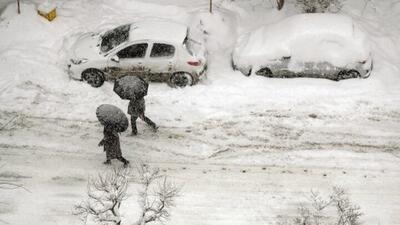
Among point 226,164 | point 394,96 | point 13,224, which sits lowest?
point 13,224

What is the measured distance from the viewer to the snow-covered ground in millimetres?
10820

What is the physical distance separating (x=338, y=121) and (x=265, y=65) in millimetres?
2494

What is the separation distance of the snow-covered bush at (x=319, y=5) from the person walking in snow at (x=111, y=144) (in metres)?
7.54

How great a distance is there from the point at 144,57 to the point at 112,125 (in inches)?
125

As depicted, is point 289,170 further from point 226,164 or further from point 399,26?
point 399,26

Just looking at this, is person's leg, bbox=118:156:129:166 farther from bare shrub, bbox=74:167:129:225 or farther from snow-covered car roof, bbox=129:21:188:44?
snow-covered car roof, bbox=129:21:188:44

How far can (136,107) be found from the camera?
11.7 m

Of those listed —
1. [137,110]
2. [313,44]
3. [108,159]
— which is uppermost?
[313,44]

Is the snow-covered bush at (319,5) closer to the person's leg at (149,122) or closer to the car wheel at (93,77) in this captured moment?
the person's leg at (149,122)

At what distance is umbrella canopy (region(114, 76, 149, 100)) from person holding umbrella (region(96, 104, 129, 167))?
466 millimetres

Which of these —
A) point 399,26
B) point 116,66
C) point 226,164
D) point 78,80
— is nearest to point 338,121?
point 226,164

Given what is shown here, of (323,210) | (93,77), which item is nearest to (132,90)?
(93,77)

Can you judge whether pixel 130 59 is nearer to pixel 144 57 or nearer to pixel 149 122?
pixel 144 57

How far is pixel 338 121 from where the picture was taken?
12625 mm
